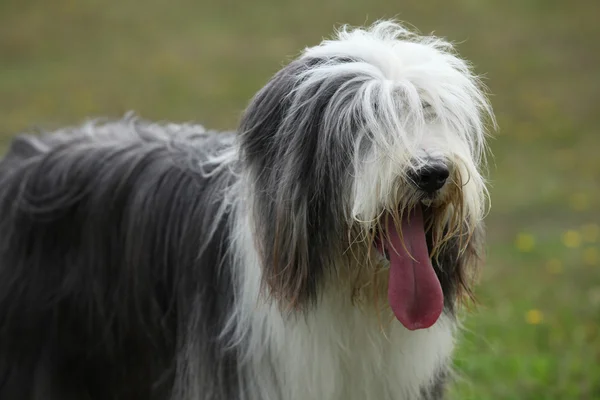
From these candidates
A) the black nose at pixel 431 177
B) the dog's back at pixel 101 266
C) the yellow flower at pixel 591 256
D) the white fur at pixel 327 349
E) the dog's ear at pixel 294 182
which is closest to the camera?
the black nose at pixel 431 177

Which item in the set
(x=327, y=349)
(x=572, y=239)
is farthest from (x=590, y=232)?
(x=327, y=349)

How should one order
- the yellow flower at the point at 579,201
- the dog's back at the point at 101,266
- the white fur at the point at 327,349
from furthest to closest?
the yellow flower at the point at 579,201, the dog's back at the point at 101,266, the white fur at the point at 327,349

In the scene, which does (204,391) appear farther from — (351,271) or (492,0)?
(492,0)

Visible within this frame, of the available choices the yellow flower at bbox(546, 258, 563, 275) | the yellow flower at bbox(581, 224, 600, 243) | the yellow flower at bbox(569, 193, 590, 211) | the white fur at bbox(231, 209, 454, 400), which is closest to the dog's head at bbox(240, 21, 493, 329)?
the white fur at bbox(231, 209, 454, 400)

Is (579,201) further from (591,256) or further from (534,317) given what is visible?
(534,317)

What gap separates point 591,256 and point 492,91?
5.74 meters

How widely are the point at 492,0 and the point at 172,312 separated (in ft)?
46.2

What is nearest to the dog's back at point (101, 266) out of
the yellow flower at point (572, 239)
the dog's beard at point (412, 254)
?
the dog's beard at point (412, 254)

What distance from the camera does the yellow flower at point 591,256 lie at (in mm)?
6587

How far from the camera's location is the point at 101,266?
335 centimetres

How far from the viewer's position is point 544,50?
14.2 metres

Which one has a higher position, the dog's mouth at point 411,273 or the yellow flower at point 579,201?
the yellow flower at point 579,201

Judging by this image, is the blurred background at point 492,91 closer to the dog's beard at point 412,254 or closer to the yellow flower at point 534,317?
the yellow flower at point 534,317

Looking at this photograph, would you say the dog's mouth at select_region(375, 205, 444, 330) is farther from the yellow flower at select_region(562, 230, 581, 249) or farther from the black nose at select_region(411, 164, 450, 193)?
the yellow flower at select_region(562, 230, 581, 249)
